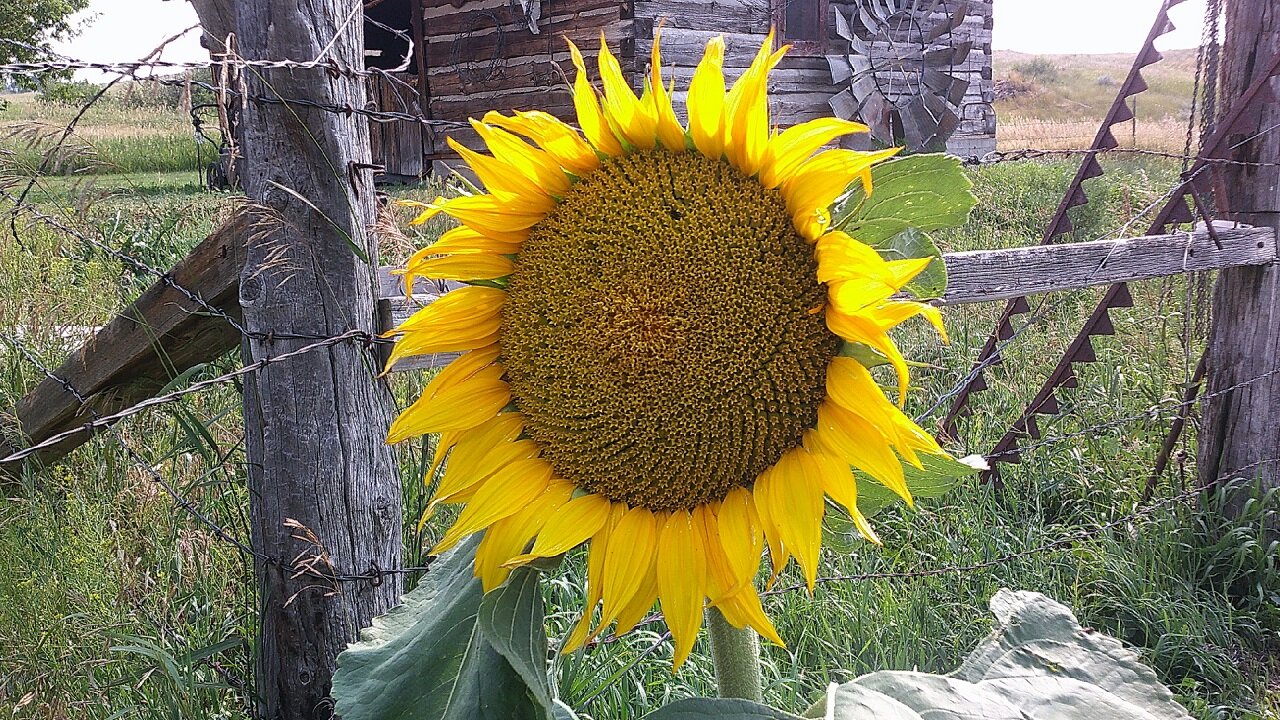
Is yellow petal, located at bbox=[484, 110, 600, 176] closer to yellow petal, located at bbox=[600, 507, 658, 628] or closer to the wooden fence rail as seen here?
yellow petal, located at bbox=[600, 507, 658, 628]

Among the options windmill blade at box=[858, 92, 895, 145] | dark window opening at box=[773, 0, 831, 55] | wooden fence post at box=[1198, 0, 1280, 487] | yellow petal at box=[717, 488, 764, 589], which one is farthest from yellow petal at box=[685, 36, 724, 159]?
dark window opening at box=[773, 0, 831, 55]

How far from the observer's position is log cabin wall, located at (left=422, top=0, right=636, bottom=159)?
1024cm

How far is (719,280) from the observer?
86 centimetres

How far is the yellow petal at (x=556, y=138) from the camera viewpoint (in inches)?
36.9

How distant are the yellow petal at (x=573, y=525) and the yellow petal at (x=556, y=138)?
0.35m

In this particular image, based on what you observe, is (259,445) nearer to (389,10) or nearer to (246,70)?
(246,70)

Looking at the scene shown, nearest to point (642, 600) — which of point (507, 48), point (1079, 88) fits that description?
point (507, 48)

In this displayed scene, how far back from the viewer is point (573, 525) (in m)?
0.94

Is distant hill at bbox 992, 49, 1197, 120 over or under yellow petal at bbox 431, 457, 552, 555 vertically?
over

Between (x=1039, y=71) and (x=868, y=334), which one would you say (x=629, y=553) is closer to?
(x=868, y=334)

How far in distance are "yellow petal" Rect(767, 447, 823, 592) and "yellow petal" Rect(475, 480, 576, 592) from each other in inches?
9.1

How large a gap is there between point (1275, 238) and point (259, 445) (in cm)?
362

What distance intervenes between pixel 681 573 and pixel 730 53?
1038 cm

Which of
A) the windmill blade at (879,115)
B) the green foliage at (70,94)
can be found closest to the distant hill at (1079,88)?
the windmill blade at (879,115)
